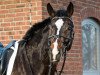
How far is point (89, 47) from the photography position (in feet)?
31.3

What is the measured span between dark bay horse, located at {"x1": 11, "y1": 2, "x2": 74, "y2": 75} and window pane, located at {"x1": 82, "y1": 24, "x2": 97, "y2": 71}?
4.22m

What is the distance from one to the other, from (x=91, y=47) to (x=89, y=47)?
0.27 feet

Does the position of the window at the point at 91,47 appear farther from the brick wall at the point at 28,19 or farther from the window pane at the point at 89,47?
the brick wall at the point at 28,19

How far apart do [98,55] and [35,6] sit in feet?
8.56

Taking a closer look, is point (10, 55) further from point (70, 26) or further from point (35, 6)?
point (35, 6)

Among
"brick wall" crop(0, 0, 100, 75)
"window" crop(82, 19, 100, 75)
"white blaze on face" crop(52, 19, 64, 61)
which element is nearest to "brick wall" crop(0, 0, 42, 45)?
"brick wall" crop(0, 0, 100, 75)

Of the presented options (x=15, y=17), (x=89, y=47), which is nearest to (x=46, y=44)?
(x=15, y=17)

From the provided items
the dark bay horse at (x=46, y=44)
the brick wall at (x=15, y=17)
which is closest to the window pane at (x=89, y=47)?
the brick wall at (x=15, y=17)

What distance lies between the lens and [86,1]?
9.14m

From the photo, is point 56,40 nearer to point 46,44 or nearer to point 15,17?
point 46,44

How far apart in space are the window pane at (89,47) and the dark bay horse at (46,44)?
422 cm

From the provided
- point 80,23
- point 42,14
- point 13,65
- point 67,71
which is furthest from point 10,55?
point 80,23

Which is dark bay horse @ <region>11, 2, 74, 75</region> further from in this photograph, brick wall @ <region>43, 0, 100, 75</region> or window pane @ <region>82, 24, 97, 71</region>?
window pane @ <region>82, 24, 97, 71</region>

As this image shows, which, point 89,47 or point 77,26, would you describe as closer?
point 77,26
